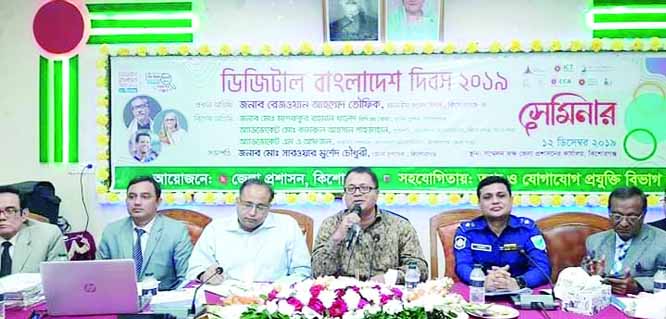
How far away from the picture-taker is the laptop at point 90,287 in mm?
2592

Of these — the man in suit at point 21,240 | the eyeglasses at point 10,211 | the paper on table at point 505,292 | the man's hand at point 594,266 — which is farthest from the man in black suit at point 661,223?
the eyeglasses at point 10,211

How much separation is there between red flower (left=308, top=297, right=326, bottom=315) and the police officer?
5.17 ft

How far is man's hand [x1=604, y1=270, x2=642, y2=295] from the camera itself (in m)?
3.11

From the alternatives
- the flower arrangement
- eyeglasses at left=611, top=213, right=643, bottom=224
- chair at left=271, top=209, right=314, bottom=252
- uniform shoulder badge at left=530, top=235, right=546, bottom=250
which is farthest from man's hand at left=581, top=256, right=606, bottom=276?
chair at left=271, top=209, right=314, bottom=252

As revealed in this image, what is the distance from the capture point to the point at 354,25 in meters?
4.41

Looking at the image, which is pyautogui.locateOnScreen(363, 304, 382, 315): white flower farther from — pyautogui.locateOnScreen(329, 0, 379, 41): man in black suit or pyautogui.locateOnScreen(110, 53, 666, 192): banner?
pyautogui.locateOnScreen(329, 0, 379, 41): man in black suit

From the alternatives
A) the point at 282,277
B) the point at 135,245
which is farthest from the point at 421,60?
the point at 135,245

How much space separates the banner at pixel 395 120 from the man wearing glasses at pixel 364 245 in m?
0.50

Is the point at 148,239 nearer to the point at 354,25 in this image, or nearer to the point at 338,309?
the point at 354,25

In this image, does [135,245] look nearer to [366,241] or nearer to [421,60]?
[366,241]

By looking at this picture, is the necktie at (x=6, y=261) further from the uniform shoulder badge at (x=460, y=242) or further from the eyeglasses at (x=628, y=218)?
the eyeglasses at (x=628, y=218)

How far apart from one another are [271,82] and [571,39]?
189 cm

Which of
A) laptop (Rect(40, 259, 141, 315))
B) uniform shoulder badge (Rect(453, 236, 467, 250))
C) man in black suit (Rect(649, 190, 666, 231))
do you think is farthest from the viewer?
man in black suit (Rect(649, 190, 666, 231))

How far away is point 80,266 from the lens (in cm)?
259
